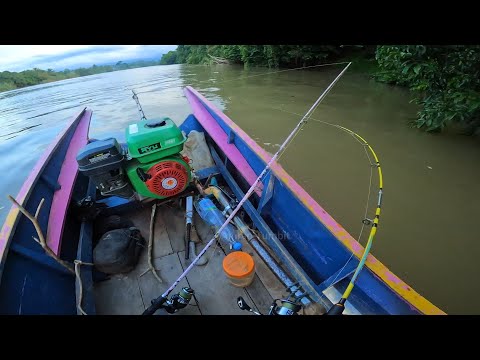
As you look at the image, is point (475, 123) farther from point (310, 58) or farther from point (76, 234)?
point (310, 58)

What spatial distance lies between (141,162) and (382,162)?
4.64 metres

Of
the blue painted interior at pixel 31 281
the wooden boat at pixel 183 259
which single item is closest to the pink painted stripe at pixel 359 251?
the wooden boat at pixel 183 259

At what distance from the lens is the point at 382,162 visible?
5.05 meters

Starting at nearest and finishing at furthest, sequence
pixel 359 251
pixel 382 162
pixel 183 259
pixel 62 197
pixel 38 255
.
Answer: pixel 359 251
pixel 38 255
pixel 183 259
pixel 62 197
pixel 382 162

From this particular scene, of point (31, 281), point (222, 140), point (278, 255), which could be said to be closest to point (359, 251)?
point (278, 255)

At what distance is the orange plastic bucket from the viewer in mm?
2035

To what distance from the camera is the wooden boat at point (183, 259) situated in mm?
1686

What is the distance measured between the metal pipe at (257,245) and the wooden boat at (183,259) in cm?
5

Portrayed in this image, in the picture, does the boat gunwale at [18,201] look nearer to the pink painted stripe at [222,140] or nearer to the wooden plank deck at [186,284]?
the wooden plank deck at [186,284]

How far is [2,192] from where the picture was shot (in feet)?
17.8

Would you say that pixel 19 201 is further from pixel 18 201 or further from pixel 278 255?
pixel 278 255

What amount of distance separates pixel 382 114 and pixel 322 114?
5.74ft

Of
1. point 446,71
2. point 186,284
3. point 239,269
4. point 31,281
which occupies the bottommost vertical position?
point 186,284
